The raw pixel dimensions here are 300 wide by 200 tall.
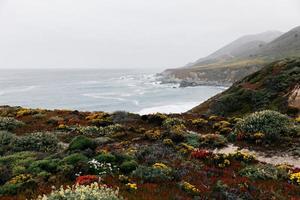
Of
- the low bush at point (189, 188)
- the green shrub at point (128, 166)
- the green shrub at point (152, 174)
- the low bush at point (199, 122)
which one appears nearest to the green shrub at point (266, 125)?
the low bush at point (199, 122)

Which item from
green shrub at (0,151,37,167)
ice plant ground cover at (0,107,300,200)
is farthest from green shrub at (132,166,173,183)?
green shrub at (0,151,37,167)

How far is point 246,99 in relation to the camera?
153 ft

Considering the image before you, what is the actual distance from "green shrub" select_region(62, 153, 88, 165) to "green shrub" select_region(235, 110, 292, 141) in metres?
12.3

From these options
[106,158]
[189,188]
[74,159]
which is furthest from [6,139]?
[189,188]

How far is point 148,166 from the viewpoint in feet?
46.7

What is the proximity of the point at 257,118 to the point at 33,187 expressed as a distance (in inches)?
650

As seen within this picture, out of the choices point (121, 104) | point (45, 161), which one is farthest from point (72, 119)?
point (121, 104)

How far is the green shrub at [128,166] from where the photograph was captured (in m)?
13.5

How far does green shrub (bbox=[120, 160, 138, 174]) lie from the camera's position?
13.5 meters

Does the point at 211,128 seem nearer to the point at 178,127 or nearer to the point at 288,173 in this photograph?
the point at 178,127

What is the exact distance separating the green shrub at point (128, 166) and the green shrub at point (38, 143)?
632 centimetres

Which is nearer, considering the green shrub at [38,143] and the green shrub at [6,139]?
the green shrub at [38,143]

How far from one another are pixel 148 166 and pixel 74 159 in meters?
3.07

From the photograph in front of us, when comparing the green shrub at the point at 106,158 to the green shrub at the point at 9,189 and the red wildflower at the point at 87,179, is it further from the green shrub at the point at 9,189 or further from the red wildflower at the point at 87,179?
the green shrub at the point at 9,189
